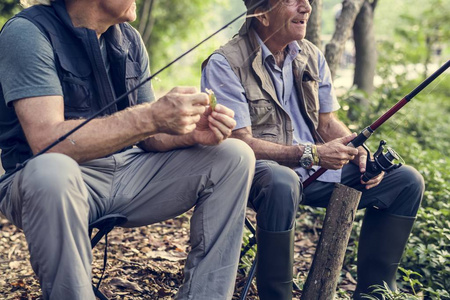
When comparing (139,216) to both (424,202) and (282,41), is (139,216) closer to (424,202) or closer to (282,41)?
(282,41)

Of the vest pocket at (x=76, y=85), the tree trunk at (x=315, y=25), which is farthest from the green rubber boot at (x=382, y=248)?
the tree trunk at (x=315, y=25)

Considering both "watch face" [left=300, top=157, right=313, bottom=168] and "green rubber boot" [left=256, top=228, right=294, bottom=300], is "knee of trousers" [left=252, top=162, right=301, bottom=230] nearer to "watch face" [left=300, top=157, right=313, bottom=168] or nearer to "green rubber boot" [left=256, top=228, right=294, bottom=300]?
"green rubber boot" [left=256, top=228, right=294, bottom=300]

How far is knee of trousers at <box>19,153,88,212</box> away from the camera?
2.17 m

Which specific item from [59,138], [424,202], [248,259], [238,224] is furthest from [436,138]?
[59,138]

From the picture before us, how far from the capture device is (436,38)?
37.2 ft

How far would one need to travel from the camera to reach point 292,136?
130 inches

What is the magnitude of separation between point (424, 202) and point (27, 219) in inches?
130

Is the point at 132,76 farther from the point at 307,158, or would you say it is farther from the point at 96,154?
the point at 307,158

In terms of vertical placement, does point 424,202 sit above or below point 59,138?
below

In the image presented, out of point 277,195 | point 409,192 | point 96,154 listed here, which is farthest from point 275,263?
point 96,154

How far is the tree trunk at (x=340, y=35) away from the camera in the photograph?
17.0ft

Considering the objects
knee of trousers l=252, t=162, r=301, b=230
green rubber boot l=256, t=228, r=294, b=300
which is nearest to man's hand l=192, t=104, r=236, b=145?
knee of trousers l=252, t=162, r=301, b=230

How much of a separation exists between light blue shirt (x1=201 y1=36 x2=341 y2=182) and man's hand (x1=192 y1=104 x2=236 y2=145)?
44cm

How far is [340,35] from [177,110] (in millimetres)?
3245
